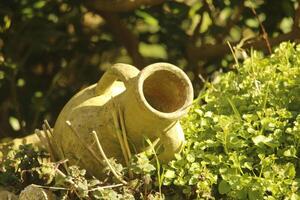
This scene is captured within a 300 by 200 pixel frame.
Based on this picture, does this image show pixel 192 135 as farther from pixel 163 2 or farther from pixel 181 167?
pixel 163 2

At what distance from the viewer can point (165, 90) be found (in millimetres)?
2758

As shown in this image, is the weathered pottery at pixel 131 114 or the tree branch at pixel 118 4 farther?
the tree branch at pixel 118 4

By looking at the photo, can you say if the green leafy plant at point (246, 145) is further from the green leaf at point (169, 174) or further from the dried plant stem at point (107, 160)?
the dried plant stem at point (107, 160)

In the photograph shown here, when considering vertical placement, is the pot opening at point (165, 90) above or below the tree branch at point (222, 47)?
above

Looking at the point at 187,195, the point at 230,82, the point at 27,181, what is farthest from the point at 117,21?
the point at 187,195

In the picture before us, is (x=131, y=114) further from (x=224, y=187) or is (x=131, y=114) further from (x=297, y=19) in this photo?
(x=297, y=19)

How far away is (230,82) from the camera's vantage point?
332 cm

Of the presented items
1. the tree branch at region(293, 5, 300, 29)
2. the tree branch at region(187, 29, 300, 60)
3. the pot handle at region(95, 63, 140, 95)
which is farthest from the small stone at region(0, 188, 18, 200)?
the tree branch at region(293, 5, 300, 29)

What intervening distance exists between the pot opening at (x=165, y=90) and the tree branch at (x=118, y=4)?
1.23 meters

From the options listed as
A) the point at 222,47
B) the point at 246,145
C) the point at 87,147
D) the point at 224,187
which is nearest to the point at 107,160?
the point at 87,147

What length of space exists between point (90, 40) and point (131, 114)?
6.70 ft

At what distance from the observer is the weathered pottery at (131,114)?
8.52 feet

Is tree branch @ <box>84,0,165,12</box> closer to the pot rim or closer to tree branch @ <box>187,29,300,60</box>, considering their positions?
tree branch @ <box>187,29,300,60</box>

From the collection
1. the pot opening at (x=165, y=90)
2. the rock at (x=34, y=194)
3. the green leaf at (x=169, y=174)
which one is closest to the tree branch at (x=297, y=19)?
the pot opening at (x=165, y=90)
